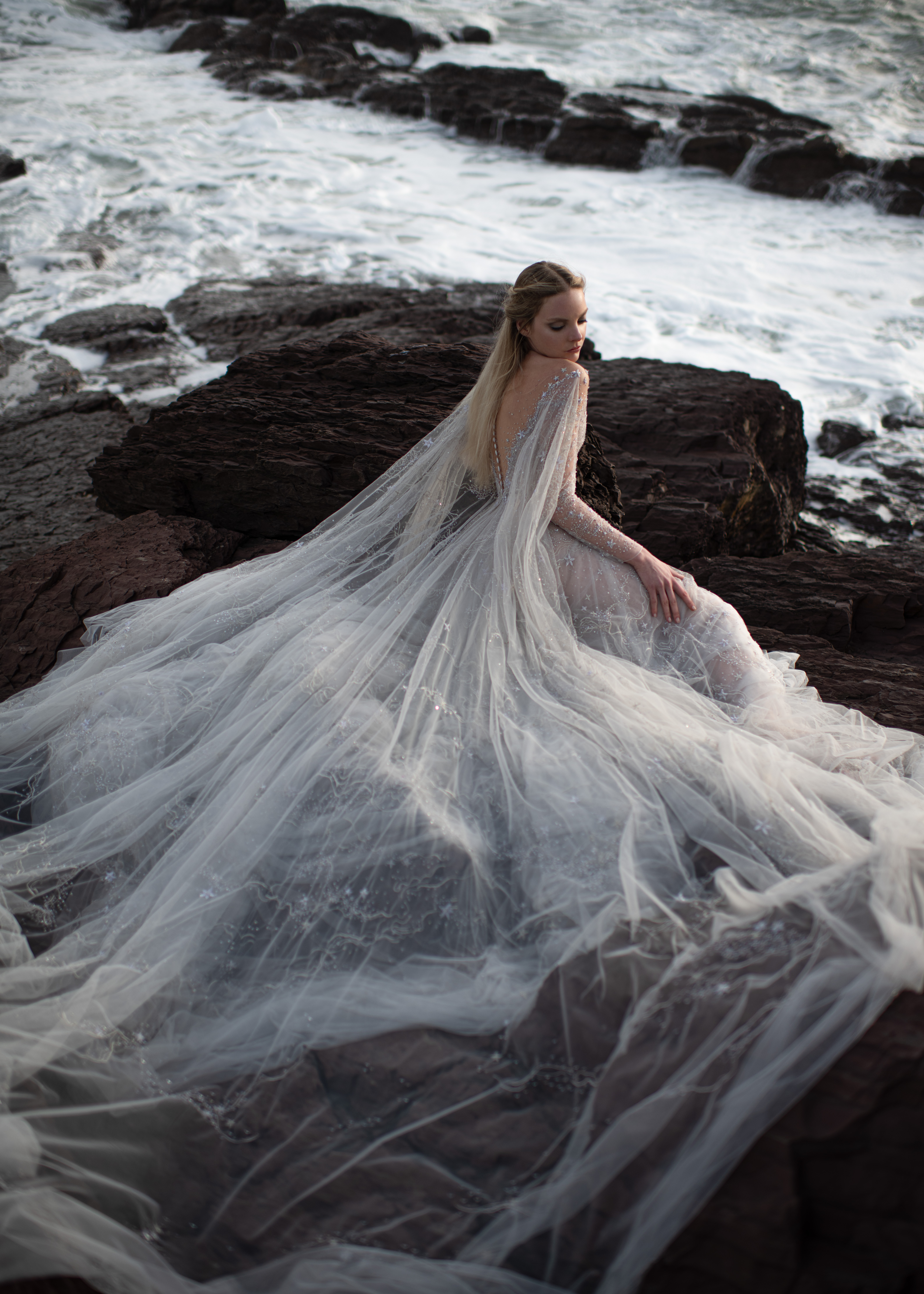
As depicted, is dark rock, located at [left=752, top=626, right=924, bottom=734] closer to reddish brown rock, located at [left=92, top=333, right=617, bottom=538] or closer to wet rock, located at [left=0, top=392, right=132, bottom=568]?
reddish brown rock, located at [left=92, top=333, right=617, bottom=538]

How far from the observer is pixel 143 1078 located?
1.79 metres

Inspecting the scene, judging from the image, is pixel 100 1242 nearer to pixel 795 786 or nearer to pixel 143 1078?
pixel 143 1078

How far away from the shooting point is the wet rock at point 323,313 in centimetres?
699

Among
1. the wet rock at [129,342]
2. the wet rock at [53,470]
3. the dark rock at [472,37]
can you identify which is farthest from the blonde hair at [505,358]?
the dark rock at [472,37]

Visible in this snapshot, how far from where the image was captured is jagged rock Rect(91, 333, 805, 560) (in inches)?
160

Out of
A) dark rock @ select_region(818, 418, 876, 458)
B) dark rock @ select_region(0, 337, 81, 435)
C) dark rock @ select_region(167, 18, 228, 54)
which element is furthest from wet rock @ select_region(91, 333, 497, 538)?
dark rock @ select_region(167, 18, 228, 54)

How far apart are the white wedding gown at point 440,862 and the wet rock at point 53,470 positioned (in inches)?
78.7

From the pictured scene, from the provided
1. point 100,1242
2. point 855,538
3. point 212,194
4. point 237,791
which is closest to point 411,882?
point 237,791

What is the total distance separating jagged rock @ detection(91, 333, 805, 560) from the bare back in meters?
0.78

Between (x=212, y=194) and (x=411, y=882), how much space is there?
43.2ft

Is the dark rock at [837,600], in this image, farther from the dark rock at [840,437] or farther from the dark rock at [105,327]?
the dark rock at [105,327]

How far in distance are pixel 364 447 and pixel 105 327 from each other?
5.36 m

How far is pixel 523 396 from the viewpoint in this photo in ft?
9.84

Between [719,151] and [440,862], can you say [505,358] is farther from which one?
[719,151]
